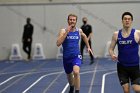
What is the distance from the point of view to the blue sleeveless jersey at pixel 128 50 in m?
7.76

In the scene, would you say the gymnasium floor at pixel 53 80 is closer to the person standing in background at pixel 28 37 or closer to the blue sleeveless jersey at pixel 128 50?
the blue sleeveless jersey at pixel 128 50

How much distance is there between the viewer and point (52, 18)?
2358cm

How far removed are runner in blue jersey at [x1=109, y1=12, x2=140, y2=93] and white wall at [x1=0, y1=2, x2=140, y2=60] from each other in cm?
1557

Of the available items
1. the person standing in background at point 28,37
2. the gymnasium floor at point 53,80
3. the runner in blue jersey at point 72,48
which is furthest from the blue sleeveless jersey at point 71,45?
the person standing in background at point 28,37

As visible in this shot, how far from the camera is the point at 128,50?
782 centimetres

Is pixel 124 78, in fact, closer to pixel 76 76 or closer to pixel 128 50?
pixel 128 50

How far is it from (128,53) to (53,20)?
1596cm

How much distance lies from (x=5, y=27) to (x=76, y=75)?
14811mm

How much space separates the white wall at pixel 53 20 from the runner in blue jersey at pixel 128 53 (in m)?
15.6

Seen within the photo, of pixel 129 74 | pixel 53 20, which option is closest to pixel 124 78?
pixel 129 74

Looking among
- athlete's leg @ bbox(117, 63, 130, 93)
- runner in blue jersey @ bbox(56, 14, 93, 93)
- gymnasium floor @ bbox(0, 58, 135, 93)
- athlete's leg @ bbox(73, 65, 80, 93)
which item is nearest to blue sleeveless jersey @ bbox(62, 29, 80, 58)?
runner in blue jersey @ bbox(56, 14, 93, 93)

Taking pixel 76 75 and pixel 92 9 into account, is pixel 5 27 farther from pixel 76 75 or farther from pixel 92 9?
pixel 76 75

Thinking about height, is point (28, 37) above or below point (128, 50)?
below

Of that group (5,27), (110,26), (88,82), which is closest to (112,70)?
(88,82)
